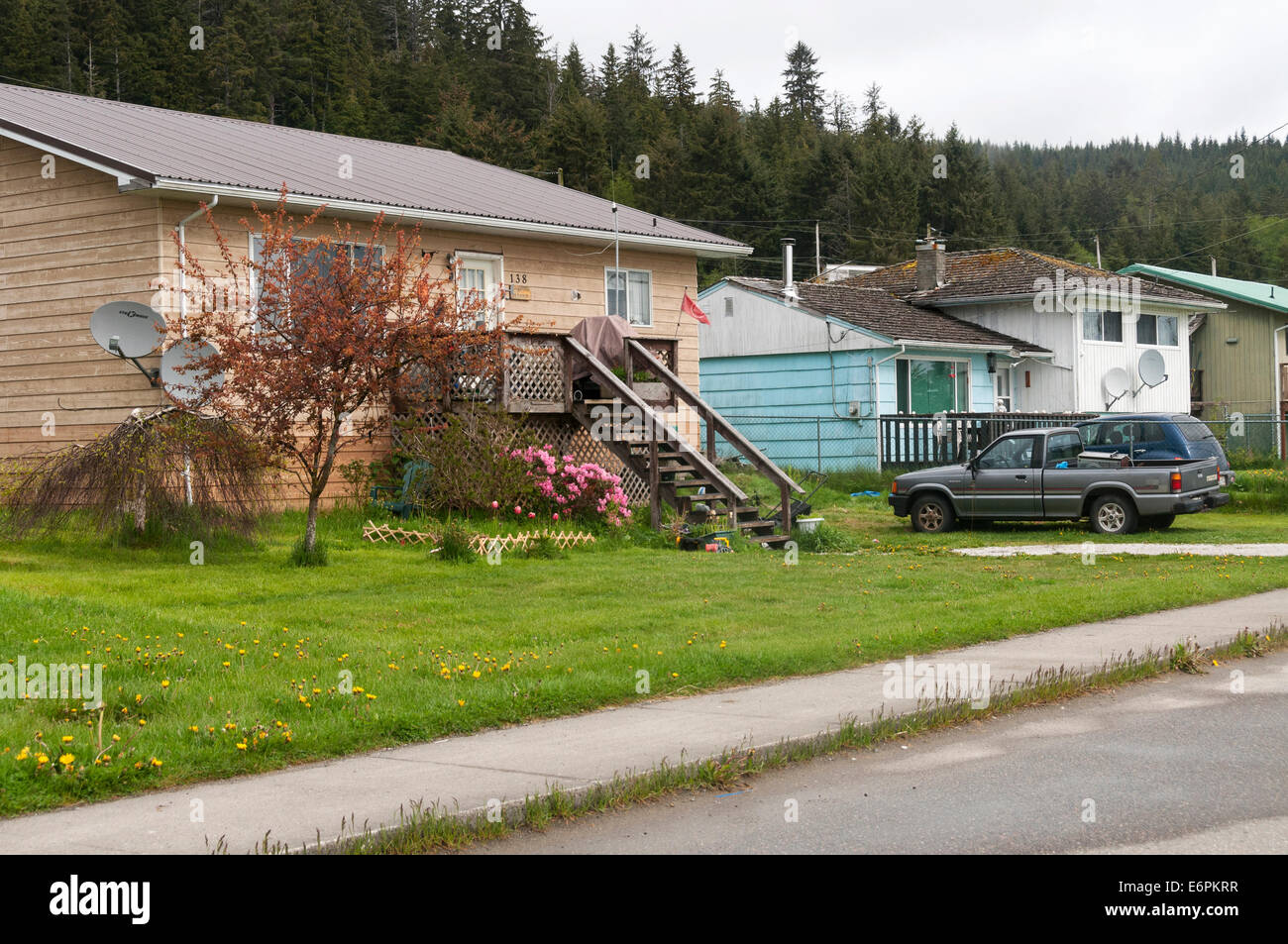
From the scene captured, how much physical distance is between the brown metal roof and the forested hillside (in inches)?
731

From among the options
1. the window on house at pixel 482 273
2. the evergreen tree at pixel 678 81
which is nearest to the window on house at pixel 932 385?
the window on house at pixel 482 273

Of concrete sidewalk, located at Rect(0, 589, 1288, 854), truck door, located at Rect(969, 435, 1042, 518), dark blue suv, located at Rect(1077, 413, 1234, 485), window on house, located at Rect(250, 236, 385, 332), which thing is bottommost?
concrete sidewalk, located at Rect(0, 589, 1288, 854)

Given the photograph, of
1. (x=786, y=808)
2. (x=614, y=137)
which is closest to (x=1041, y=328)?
(x=786, y=808)

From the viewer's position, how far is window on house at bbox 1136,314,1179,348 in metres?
40.3

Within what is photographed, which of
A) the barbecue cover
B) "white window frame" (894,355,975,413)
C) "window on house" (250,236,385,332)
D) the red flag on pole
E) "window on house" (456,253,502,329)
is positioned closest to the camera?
"window on house" (250,236,385,332)

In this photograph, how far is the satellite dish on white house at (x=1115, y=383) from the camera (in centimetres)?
3791

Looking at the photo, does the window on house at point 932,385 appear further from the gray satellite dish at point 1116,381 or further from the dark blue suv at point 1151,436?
the dark blue suv at point 1151,436

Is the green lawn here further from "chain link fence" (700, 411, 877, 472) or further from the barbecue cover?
"chain link fence" (700, 411, 877, 472)

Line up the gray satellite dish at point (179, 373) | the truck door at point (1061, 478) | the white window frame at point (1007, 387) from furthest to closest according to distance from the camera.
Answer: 1. the white window frame at point (1007, 387)
2. the truck door at point (1061, 478)
3. the gray satellite dish at point (179, 373)

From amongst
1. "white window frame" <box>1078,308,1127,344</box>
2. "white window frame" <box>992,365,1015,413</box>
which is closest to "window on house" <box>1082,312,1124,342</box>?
"white window frame" <box>1078,308,1127,344</box>

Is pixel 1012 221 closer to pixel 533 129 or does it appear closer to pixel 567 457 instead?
pixel 533 129

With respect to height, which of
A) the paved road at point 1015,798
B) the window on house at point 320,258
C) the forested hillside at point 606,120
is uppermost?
the forested hillside at point 606,120

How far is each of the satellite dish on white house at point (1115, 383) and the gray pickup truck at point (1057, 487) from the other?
53.5 ft

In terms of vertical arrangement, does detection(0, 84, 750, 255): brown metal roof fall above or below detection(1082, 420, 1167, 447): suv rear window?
above
